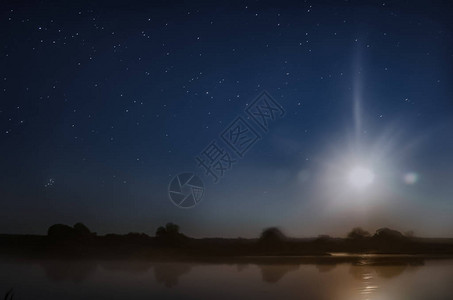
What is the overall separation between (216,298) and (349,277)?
21.6 feet

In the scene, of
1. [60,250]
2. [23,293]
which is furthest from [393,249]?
[23,293]

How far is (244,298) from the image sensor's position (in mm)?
12859

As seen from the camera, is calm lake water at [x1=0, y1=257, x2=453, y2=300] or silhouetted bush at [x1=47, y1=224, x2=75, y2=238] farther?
silhouetted bush at [x1=47, y1=224, x2=75, y2=238]

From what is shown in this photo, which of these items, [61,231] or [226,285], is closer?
[226,285]

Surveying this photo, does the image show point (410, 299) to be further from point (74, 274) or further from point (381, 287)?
point (74, 274)

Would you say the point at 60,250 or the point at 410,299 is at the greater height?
the point at 60,250

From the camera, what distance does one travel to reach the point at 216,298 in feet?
42.4

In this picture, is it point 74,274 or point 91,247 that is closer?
point 74,274

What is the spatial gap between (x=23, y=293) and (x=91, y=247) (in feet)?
79.3

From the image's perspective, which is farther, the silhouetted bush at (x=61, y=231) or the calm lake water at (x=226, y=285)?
the silhouetted bush at (x=61, y=231)

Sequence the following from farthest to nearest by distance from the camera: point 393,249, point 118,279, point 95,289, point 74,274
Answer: point 393,249 → point 74,274 → point 118,279 → point 95,289

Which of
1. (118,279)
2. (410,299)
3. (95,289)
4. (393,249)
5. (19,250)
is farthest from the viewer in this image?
(393,249)

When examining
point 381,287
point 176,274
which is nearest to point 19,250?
point 176,274

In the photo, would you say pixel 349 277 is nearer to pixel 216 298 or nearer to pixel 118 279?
pixel 216 298
